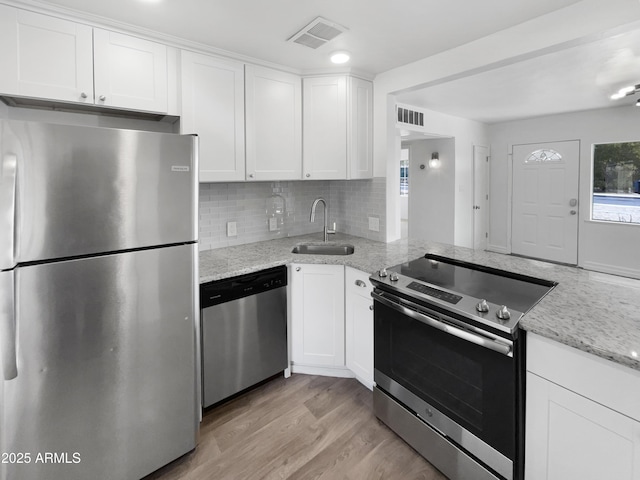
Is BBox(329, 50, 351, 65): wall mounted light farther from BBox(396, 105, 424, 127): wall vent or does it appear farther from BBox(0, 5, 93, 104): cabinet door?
BBox(396, 105, 424, 127): wall vent

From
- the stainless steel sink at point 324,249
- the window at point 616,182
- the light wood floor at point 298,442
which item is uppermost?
the window at point 616,182

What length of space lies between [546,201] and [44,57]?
6.41 metres

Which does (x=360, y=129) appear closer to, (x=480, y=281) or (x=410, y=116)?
(x=480, y=281)

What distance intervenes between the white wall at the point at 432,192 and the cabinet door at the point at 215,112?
13.3 feet

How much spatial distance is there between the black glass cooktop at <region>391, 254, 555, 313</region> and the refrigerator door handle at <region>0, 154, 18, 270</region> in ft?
5.85

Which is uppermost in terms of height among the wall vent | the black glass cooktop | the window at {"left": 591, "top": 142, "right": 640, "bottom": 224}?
the wall vent

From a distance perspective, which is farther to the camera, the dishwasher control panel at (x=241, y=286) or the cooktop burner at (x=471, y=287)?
the dishwasher control panel at (x=241, y=286)

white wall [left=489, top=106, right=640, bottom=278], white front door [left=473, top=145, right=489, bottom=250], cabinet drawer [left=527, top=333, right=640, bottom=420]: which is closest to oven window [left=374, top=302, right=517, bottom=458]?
cabinet drawer [left=527, top=333, right=640, bottom=420]

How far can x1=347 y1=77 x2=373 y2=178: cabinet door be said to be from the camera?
2751 millimetres

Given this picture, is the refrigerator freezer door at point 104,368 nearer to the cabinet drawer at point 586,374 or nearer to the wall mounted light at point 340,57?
the cabinet drawer at point 586,374

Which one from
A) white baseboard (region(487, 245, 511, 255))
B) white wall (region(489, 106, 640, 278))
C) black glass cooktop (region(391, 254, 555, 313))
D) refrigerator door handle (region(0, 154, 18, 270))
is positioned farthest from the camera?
white baseboard (region(487, 245, 511, 255))

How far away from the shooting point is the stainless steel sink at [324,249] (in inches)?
109

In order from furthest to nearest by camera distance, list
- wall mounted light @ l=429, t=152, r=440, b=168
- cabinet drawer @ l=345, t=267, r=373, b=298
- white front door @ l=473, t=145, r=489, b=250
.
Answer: white front door @ l=473, t=145, r=489, b=250, wall mounted light @ l=429, t=152, r=440, b=168, cabinet drawer @ l=345, t=267, r=373, b=298

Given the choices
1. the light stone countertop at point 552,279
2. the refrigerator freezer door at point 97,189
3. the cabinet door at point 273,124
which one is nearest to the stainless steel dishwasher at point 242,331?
the light stone countertop at point 552,279
